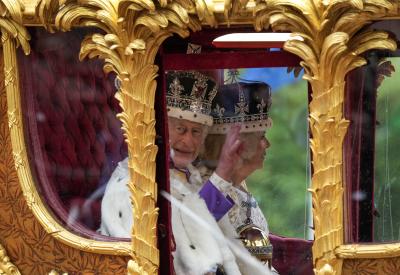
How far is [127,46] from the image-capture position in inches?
153

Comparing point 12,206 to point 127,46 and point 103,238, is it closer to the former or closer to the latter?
point 103,238

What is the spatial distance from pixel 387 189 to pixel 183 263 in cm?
56

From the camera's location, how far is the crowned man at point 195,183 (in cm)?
392

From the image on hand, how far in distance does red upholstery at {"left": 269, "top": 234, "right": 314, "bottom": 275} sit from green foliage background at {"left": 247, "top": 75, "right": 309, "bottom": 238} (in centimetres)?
2

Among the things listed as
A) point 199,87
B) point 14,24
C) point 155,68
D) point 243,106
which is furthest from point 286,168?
point 14,24

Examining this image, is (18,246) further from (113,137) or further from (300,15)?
(300,15)

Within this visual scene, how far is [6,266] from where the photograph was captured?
4.16m

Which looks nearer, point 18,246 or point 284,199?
point 284,199

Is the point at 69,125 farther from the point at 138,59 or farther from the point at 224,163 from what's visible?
the point at 224,163

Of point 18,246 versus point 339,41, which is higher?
point 339,41

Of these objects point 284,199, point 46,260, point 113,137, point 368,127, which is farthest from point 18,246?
point 368,127

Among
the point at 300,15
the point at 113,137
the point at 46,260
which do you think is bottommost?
the point at 46,260

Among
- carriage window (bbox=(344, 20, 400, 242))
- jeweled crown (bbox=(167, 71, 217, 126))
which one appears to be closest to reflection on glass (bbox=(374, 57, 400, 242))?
carriage window (bbox=(344, 20, 400, 242))

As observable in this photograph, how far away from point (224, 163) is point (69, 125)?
423mm
